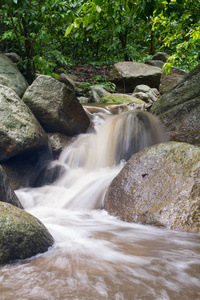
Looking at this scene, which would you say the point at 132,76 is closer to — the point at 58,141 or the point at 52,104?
the point at 52,104

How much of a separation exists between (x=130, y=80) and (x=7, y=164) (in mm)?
8308

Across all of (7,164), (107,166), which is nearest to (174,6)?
(107,166)

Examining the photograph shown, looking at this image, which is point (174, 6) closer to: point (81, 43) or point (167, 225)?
point (167, 225)

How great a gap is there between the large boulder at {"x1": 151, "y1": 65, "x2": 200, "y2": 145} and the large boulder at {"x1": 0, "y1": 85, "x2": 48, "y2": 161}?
2.73 meters

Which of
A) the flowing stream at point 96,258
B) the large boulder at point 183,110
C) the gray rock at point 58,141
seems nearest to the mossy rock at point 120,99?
the large boulder at point 183,110

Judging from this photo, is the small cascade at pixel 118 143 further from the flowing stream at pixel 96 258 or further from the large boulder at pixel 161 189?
the large boulder at pixel 161 189

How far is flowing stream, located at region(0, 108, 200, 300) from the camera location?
1.49 meters

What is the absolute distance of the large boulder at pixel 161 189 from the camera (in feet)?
9.87

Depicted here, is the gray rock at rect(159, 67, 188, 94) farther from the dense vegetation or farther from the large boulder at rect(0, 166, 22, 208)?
the large boulder at rect(0, 166, 22, 208)

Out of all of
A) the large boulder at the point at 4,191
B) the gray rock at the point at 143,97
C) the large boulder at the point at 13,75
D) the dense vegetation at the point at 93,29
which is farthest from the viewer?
the gray rock at the point at 143,97

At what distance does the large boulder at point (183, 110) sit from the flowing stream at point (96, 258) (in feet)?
5.86

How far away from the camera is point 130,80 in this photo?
1210 cm

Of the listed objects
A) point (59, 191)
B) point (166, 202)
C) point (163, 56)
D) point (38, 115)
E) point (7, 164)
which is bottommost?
point (59, 191)

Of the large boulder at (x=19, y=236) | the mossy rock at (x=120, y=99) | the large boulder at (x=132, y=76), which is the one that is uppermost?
the large boulder at (x=132, y=76)
